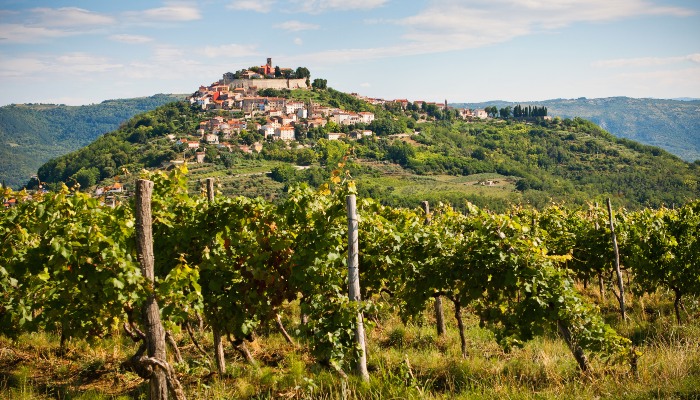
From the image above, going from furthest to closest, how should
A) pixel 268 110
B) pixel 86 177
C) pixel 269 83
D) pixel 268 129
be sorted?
1. pixel 269 83
2. pixel 268 110
3. pixel 268 129
4. pixel 86 177

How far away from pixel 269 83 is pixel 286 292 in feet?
392

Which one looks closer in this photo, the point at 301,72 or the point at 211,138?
the point at 211,138

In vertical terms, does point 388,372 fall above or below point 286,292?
below

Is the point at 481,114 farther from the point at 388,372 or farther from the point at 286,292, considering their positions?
the point at 388,372

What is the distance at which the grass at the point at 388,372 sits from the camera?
4.36m

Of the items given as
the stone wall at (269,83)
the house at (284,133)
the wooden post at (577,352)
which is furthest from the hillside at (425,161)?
the wooden post at (577,352)

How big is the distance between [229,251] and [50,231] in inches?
69.7

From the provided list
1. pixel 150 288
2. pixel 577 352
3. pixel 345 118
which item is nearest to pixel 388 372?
pixel 577 352

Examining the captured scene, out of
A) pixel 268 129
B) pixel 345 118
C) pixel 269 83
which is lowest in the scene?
pixel 268 129

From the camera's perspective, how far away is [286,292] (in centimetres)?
567

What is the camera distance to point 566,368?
204 inches

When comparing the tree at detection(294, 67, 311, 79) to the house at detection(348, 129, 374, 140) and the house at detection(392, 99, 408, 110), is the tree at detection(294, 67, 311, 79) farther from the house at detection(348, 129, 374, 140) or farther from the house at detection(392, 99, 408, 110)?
the house at detection(348, 129, 374, 140)

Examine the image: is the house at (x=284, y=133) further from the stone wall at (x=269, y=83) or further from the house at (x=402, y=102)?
the house at (x=402, y=102)

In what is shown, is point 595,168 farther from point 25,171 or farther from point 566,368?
point 25,171
